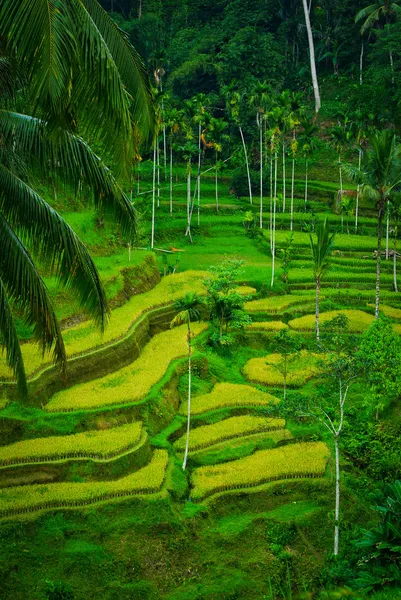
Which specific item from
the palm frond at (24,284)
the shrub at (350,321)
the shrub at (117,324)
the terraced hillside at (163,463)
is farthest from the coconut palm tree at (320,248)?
the palm frond at (24,284)

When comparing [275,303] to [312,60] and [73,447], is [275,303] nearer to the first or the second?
[73,447]

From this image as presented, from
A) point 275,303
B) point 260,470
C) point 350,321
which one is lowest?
point 260,470

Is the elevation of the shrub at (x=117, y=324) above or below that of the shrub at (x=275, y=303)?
above

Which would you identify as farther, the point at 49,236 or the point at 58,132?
the point at 49,236

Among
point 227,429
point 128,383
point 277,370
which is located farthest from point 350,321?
A: point 128,383

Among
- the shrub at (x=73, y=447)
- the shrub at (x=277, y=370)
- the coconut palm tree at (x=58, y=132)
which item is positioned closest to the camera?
the coconut palm tree at (x=58, y=132)

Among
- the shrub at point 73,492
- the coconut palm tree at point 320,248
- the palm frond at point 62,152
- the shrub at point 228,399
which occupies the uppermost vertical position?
the palm frond at point 62,152

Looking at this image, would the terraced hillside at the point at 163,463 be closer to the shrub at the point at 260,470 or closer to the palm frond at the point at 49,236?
the shrub at the point at 260,470

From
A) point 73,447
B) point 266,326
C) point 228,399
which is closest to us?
point 73,447

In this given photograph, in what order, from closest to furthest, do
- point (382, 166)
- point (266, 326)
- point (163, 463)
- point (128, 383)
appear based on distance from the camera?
point (163, 463), point (128, 383), point (382, 166), point (266, 326)
